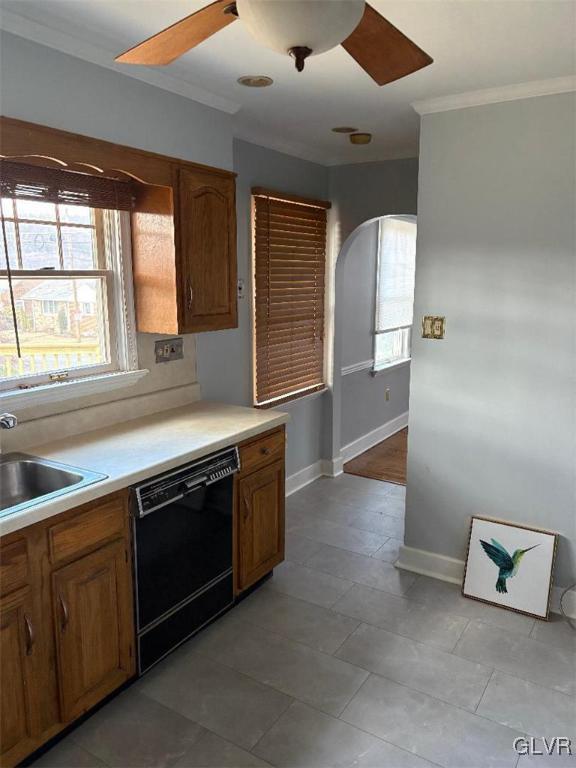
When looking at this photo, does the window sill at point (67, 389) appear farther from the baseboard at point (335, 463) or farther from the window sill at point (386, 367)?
the window sill at point (386, 367)

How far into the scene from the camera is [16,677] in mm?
1800

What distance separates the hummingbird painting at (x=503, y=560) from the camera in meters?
2.89

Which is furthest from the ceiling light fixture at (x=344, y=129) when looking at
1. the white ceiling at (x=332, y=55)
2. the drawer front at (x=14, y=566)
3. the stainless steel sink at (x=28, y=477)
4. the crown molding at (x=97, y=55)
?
the drawer front at (x=14, y=566)

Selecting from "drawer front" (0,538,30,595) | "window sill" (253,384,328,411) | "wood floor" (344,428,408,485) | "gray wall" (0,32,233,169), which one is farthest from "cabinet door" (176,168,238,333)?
"wood floor" (344,428,408,485)

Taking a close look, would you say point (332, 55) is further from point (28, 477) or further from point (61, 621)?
point (61, 621)

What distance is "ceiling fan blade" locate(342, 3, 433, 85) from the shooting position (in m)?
1.26

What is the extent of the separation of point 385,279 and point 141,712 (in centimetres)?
459

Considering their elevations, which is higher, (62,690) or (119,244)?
(119,244)

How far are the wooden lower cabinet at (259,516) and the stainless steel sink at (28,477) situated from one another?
853 millimetres

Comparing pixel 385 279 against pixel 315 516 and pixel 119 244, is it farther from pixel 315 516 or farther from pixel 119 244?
pixel 119 244

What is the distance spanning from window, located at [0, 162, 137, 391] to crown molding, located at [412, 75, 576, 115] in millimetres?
1559

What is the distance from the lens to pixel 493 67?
7.88 ft

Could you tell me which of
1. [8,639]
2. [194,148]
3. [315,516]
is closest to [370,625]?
[315,516]

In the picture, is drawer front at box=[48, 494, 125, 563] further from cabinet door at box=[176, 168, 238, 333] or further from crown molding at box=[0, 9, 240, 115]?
crown molding at box=[0, 9, 240, 115]
